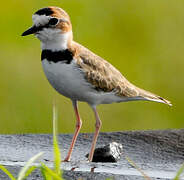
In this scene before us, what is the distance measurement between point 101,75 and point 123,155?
0.90 m

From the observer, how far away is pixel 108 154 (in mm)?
4094

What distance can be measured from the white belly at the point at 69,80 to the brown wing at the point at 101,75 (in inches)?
2.4

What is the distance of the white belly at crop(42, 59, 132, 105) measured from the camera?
3.76 meters

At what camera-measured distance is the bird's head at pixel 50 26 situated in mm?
3738

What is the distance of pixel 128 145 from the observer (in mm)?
4941

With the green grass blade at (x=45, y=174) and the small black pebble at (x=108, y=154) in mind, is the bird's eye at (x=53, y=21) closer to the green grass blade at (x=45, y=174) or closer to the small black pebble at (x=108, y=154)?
the small black pebble at (x=108, y=154)

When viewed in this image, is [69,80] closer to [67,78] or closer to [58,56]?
[67,78]

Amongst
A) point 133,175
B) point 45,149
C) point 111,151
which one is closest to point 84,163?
point 111,151

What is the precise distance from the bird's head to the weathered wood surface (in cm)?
95

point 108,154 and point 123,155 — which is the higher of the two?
point 108,154

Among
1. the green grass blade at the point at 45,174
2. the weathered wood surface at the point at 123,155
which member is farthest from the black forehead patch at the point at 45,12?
the green grass blade at the point at 45,174

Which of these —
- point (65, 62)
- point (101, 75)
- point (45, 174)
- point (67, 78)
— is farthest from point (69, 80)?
point (45, 174)

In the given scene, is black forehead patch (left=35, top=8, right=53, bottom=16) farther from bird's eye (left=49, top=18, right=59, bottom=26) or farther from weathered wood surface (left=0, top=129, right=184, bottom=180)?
weathered wood surface (left=0, top=129, right=184, bottom=180)

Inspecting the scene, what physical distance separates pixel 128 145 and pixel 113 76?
975 millimetres
